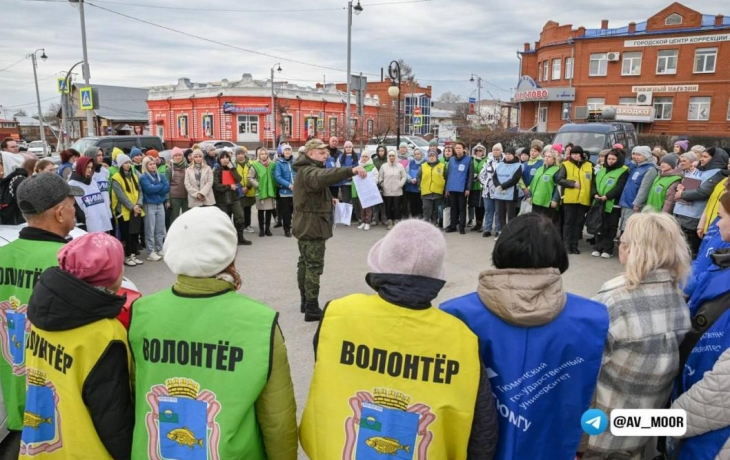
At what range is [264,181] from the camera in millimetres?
10836

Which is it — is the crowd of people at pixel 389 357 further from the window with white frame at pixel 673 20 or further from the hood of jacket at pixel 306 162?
the window with white frame at pixel 673 20

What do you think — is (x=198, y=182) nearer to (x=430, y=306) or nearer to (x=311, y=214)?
(x=311, y=214)

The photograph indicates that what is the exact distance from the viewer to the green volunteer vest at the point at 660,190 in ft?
27.1

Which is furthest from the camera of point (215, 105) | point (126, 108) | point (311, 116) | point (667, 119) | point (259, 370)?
point (126, 108)

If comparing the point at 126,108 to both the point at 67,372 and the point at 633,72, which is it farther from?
the point at 67,372

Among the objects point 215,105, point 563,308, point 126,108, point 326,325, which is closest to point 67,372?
point 326,325

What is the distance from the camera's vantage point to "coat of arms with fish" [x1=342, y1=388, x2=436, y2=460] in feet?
6.23

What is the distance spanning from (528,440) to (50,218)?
2760mm

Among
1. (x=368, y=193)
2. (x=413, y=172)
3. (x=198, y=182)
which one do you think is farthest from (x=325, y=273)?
(x=413, y=172)

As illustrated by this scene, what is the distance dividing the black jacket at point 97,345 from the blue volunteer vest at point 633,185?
28.8 feet

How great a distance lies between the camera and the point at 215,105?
51.4m

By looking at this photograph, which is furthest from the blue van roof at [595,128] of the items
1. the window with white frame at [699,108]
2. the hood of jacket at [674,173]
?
the window with white frame at [699,108]

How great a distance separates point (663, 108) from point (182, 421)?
46784 mm

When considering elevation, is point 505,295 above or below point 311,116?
below
